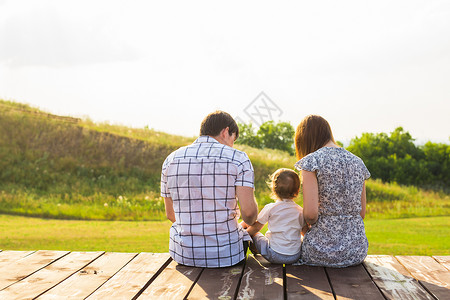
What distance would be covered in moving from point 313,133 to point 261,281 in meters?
1.40

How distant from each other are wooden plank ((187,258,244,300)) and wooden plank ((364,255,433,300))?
1.19 metres

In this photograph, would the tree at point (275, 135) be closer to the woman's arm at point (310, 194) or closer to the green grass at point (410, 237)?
the green grass at point (410, 237)

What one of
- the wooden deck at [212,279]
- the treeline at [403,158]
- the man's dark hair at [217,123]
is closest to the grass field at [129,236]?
the wooden deck at [212,279]

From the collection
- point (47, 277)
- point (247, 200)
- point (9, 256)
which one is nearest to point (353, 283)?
point (247, 200)

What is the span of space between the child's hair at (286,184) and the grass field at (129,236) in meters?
4.50

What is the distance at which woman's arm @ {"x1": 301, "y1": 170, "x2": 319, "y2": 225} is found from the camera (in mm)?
3895

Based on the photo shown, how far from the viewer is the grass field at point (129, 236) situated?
8594 mm

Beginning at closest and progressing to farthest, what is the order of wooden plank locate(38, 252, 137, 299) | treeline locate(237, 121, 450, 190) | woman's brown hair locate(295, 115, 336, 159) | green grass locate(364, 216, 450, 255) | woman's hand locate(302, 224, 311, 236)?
1. wooden plank locate(38, 252, 137, 299)
2. woman's brown hair locate(295, 115, 336, 159)
3. woman's hand locate(302, 224, 311, 236)
4. green grass locate(364, 216, 450, 255)
5. treeline locate(237, 121, 450, 190)

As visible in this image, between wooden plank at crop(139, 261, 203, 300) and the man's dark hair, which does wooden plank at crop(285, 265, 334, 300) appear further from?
the man's dark hair

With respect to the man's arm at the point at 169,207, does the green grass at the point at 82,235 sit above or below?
below

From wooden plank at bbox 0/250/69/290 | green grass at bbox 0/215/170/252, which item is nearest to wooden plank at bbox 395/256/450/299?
wooden plank at bbox 0/250/69/290

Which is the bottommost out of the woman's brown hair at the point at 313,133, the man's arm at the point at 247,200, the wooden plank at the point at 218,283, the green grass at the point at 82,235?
the green grass at the point at 82,235

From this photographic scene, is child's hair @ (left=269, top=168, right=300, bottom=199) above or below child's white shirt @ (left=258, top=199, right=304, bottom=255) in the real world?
above

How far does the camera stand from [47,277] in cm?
402
